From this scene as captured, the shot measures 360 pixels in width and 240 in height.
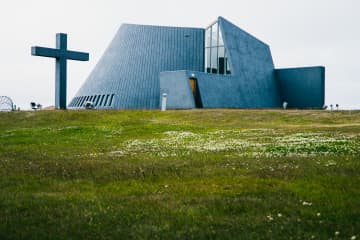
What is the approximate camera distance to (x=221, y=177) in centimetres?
1179

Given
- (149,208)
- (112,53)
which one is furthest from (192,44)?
(149,208)

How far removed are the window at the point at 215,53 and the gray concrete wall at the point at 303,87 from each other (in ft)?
49.5

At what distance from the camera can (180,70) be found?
56.6 meters

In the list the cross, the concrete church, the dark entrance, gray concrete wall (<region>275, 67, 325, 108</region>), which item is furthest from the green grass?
gray concrete wall (<region>275, 67, 325, 108</region>)

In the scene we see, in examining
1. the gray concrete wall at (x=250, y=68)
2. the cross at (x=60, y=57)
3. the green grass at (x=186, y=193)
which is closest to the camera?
the green grass at (x=186, y=193)

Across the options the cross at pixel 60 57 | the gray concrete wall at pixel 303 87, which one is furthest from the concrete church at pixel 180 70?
the cross at pixel 60 57

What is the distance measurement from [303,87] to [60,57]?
40.2 m

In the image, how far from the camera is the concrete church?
187ft

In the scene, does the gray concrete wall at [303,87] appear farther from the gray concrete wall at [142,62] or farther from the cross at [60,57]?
the cross at [60,57]

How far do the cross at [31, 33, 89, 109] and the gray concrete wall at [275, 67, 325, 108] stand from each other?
36986 mm

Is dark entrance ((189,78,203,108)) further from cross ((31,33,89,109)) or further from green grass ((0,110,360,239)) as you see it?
green grass ((0,110,360,239))

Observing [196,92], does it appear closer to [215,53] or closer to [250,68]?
[215,53]

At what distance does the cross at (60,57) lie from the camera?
4576 centimetres

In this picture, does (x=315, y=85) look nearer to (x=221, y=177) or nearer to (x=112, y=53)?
(x=112, y=53)
